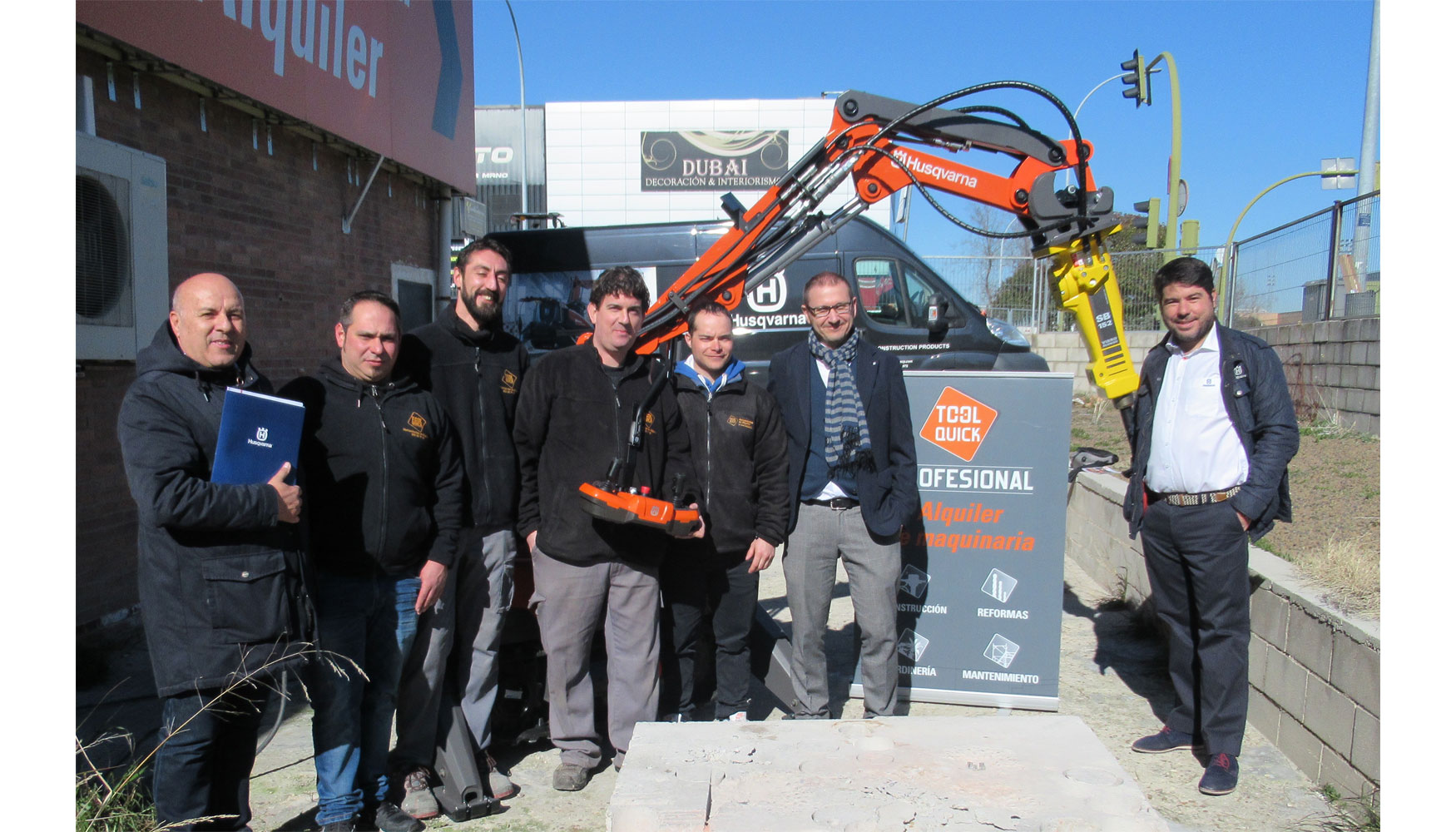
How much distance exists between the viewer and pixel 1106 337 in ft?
15.1

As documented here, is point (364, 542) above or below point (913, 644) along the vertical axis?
above

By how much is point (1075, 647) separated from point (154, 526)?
198 inches

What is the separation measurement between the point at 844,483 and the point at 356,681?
7.01 ft

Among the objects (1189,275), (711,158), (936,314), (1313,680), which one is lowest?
(1313,680)

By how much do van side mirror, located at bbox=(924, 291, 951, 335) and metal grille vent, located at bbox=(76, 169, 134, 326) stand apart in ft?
24.7

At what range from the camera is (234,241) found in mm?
6965

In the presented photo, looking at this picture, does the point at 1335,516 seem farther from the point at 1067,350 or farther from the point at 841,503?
the point at 1067,350

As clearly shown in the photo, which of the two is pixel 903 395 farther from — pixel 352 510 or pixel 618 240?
pixel 618 240

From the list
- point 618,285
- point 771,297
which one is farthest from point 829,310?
point 771,297

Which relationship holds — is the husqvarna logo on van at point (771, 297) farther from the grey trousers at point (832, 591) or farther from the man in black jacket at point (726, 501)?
the grey trousers at point (832, 591)

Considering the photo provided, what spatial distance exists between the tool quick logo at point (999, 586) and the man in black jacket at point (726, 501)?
4.52 ft

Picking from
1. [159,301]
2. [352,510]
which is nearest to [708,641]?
[352,510]

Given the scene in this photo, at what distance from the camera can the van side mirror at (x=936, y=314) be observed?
32.5 feet

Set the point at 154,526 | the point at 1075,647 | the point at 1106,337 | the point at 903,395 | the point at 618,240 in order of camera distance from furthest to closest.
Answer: the point at 618,240 → the point at 1075,647 → the point at 1106,337 → the point at 903,395 → the point at 154,526
